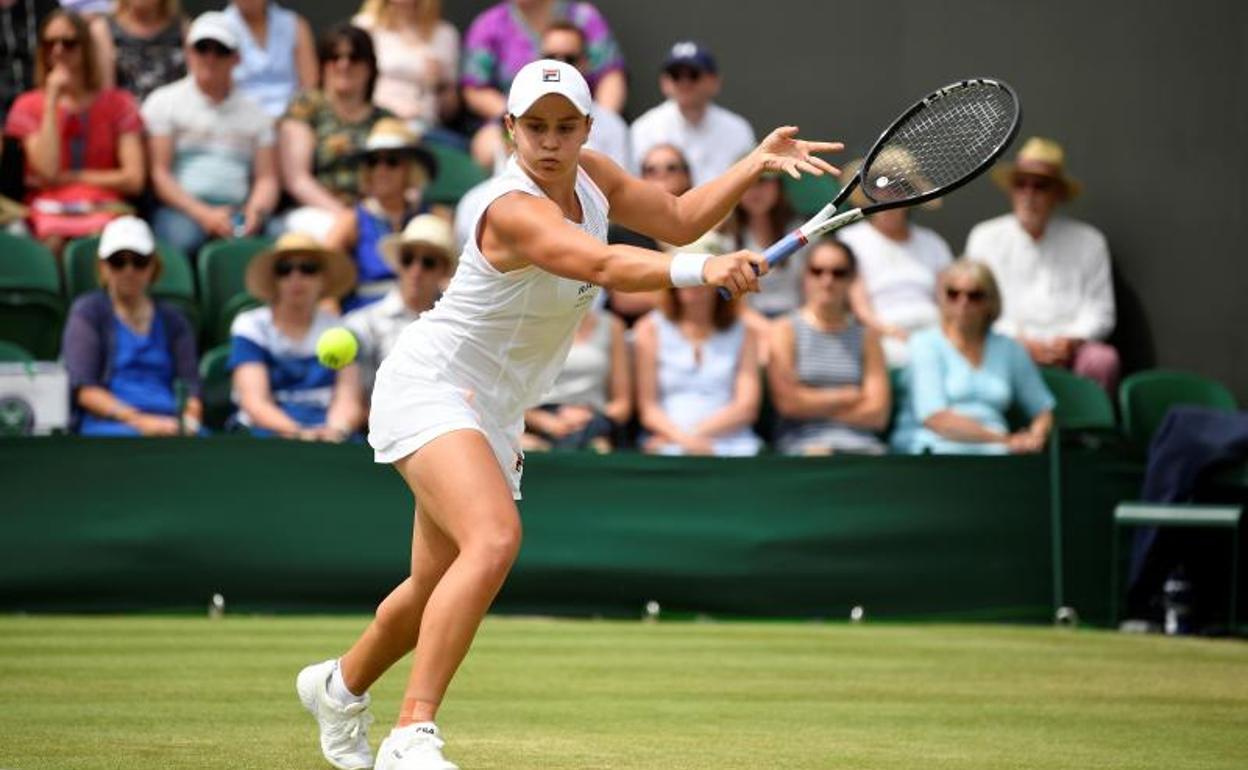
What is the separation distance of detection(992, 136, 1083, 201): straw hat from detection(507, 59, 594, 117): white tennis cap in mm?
7870

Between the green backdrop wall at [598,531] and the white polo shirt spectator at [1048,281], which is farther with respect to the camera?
the white polo shirt spectator at [1048,281]

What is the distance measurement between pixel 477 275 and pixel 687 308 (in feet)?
19.8

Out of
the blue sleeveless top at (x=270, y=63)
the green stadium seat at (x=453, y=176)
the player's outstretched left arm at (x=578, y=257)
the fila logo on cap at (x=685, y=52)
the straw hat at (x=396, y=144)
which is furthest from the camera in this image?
the blue sleeveless top at (x=270, y=63)

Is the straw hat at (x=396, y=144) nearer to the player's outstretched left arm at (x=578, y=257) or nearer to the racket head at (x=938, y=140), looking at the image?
the racket head at (x=938, y=140)

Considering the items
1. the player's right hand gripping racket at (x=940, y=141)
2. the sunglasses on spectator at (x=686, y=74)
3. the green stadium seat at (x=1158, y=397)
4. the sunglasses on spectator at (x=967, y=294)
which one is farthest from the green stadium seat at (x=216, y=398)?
the player's right hand gripping racket at (x=940, y=141)

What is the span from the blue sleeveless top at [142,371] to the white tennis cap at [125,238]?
39cm

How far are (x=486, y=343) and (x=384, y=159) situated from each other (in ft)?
23.0

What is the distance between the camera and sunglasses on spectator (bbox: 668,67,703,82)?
13.7 meters

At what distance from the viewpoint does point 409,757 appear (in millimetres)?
5664

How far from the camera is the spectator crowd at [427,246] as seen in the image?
11.7m

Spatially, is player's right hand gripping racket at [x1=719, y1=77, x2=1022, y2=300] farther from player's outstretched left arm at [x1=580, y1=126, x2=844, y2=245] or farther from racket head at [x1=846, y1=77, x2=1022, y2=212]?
player's outstretched left arm at [x1=580, y1=126, x2=844, y2=245]

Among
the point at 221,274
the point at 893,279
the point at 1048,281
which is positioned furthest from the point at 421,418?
the point at 1048,281

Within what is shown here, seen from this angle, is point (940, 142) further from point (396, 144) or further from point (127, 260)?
point (396, 144)

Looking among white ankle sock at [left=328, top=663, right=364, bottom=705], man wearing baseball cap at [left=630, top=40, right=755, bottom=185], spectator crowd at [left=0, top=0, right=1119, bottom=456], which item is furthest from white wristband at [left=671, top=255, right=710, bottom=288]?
man wearing baseball cap at [left=630, top=40, right=755, bottom=185]
